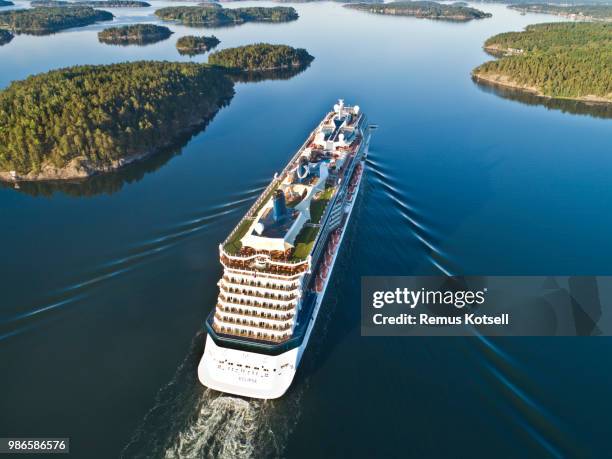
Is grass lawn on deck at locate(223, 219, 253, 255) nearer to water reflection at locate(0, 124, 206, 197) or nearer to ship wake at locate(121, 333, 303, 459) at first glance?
ship wake at locate(121, 333, 303, 459)

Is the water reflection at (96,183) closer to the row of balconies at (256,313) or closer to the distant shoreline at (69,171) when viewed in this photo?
the distant shoreline at (69,171)

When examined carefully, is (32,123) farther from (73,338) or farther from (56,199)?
(73,338)

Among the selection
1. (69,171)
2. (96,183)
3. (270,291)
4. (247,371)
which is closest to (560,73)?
(270,291)

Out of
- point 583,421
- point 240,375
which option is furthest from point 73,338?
point 583,421

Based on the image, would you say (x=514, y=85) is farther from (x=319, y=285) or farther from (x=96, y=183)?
(x=96, y=183)

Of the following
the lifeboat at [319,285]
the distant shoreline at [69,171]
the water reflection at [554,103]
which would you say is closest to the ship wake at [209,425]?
the lifeboat at [319,285]
